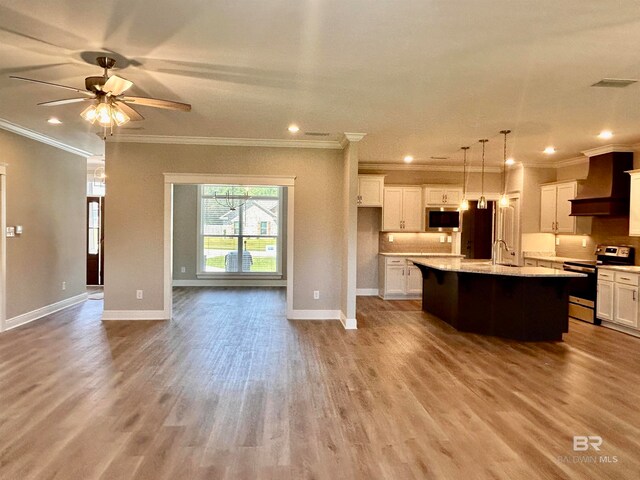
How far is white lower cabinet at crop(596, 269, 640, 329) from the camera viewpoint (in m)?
5.33

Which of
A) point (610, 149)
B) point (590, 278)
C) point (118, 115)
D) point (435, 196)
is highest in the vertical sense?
point (610, 149)

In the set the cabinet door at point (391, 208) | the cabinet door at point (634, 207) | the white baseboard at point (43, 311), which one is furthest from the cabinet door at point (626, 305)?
the white baseboard at point (43, 311)

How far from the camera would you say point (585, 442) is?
2682 mm

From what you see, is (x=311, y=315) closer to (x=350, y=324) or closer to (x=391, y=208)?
(x=350, y=324)

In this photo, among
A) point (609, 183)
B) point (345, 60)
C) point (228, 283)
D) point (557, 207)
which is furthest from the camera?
point (228, 283)

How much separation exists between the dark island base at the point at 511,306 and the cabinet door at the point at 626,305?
958 mm

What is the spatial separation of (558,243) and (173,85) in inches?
283

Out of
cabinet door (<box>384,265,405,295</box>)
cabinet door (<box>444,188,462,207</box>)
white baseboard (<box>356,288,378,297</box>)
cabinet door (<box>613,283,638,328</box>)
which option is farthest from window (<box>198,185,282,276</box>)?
cabinet door (<box>613,283,638,328</box>)

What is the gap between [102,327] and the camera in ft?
18.4

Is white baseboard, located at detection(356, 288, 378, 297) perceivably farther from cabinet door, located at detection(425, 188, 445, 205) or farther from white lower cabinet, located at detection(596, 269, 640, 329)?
white lower cabinet, located at detection(596, 269, 640, 329)

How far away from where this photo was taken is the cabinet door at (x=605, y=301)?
573 centimetres

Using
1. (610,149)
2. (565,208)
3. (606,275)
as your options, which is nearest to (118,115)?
(606,275)

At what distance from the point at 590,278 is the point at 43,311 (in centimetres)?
814

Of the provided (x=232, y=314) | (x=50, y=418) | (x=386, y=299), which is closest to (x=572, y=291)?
(x=386, y=299)
